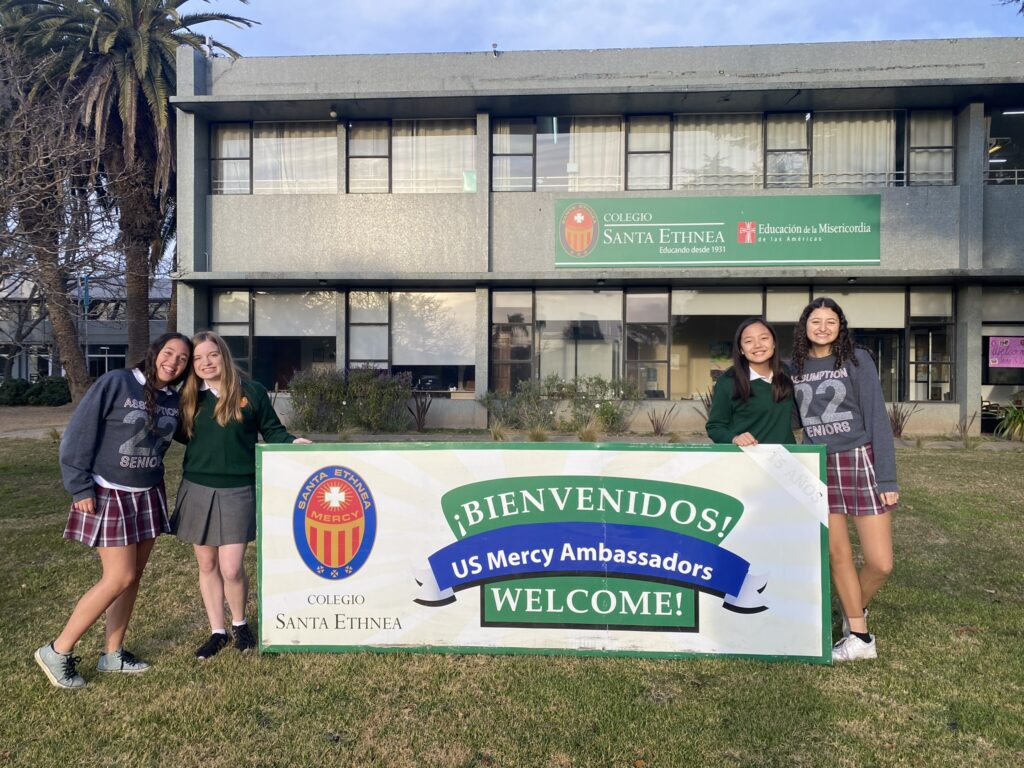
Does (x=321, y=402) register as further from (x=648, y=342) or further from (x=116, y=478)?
(x=116, y=478)

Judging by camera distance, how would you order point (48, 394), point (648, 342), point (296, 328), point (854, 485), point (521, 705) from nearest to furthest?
point (521, 705) < point (854, 485) < point (648, 342) < point (296, 328) < point (48, 394)

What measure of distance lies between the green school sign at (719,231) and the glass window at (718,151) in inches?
28.8

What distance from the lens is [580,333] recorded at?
15766mm

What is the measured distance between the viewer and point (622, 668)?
3736mm

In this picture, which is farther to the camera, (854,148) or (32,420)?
(32,420)

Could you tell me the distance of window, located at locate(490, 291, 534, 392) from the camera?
15.8 metres

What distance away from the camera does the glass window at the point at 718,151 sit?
15406 mm

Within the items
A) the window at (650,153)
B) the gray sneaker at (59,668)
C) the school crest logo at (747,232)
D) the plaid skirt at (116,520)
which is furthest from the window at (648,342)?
the gray sneaker at (59,668)

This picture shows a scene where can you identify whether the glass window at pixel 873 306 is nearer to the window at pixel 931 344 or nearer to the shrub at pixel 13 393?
the window at pixel 931 344

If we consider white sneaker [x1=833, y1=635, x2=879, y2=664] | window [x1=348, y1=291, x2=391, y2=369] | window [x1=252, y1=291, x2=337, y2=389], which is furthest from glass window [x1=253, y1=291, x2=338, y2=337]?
white sneaker [x1=833, y1=635, x2=879, y2=664]

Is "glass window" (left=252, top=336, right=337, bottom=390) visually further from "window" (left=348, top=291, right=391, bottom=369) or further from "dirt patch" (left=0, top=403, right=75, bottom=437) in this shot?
"dirt patch" (left=0, top=403, right=75, bottom=437)

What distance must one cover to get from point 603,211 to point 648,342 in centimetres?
308

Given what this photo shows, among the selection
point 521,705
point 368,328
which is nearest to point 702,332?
point 368,328

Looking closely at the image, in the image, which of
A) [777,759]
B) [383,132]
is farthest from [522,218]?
[777,759]
